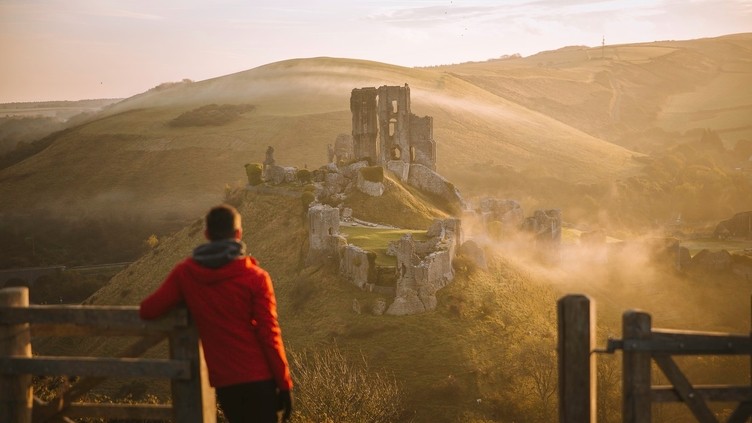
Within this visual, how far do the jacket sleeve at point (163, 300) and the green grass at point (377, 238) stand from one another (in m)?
33.4

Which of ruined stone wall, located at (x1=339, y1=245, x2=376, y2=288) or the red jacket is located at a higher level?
the red jacket

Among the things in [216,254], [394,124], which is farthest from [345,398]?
[394,124]

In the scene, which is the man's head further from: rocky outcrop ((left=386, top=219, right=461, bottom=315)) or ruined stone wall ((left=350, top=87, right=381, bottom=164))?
ruined stone wall ((left=350, top=87, right=381, bottom=164))

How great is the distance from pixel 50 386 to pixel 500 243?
37385mm

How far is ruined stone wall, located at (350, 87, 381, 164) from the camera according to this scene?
65.8 metres

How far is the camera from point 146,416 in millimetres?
9031

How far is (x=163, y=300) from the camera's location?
8.12m

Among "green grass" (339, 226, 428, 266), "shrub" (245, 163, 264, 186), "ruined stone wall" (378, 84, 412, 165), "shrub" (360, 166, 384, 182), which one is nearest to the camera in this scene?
"green grass" (339, 226, 428, 266)

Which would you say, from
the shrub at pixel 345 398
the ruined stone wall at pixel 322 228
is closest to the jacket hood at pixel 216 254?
the shrub at pixel 345 398

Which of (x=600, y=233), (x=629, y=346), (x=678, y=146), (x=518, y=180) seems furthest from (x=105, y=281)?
(x=678, y=146)

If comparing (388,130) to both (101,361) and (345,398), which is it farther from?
(101,361)

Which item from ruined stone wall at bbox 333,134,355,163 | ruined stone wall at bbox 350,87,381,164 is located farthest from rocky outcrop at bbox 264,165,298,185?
ruined stone wall at bbox 333,134,355,163

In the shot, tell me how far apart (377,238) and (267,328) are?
38.8 m

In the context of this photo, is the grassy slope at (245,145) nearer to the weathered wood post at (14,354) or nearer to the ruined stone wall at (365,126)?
the ruined stone wall at (365,126)
